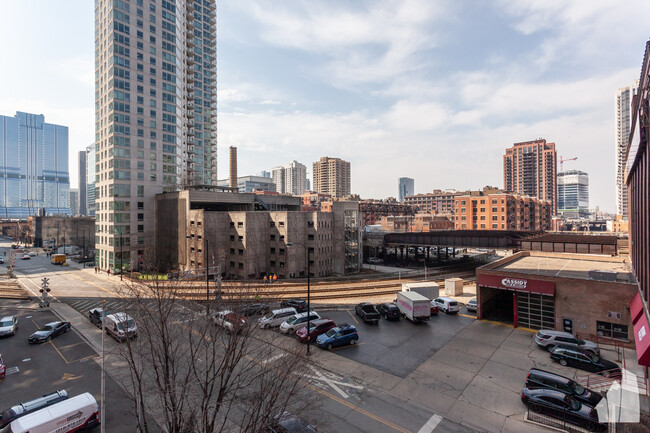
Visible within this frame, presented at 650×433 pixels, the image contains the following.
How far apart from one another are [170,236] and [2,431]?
47.9 metres

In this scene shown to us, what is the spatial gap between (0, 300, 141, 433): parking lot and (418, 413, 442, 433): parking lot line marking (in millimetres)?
13776

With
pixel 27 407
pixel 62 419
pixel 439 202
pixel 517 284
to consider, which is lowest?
pixel 27 407

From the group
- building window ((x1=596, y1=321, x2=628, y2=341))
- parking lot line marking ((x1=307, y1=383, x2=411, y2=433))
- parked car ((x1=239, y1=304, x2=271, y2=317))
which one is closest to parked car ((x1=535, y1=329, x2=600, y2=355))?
building window ((x1=596, y1=321, x2=628, y2=341))

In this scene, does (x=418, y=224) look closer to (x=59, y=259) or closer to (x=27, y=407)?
(x=59, y=259)

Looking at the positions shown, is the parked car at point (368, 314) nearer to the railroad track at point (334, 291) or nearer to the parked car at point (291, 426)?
the railroad track at point (334, 291)

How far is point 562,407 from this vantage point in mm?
15648

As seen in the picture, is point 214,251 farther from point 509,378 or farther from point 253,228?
point 509,378

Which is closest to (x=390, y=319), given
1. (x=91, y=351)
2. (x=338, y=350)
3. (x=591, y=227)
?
(x=338, y=350)

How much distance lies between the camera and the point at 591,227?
19675cm

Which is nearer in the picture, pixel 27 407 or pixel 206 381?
pixel 206 381

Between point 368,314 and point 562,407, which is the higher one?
point 368,314

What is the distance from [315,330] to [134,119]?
5951cm

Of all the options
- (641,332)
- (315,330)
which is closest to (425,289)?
(315,330)

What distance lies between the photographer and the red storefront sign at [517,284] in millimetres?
27519
